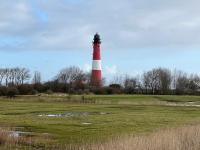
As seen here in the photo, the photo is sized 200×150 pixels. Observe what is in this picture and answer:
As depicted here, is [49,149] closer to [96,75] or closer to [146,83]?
[96,75]

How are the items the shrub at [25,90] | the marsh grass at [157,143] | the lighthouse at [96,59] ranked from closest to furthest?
1. the marsh grass at [157,143]
2. the lighthouse at [96,59]
3. the shrub at [25,90]

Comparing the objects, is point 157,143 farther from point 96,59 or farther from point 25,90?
point 25,90

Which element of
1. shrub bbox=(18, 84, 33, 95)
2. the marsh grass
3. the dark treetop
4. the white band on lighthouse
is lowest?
the marsh grass

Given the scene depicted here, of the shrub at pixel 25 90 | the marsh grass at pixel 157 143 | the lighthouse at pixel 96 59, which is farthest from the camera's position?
the shrub at pixel 25 90

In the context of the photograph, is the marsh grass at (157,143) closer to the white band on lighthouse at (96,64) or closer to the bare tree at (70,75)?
the white band on lighthouse at (96,64)

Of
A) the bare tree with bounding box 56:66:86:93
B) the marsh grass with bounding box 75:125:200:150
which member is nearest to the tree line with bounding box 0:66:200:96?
the bare tree with bounding box 56:66:86:93

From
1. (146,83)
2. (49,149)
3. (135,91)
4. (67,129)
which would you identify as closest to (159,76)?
(146,83)

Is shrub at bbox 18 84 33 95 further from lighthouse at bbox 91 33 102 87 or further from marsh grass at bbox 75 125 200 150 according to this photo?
marsh grass at bbox 75 125 200 150

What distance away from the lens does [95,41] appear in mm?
113750

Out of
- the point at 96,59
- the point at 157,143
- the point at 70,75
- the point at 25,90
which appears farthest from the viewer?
the point at 70,75

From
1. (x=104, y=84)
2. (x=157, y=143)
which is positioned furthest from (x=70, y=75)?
(x=157, y=143)

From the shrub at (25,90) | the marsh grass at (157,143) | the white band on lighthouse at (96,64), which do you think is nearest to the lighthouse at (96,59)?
the white band on lighthouse at (96,64)

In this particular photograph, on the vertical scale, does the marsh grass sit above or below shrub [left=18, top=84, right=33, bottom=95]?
below

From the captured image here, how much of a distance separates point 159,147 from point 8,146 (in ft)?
21.0
